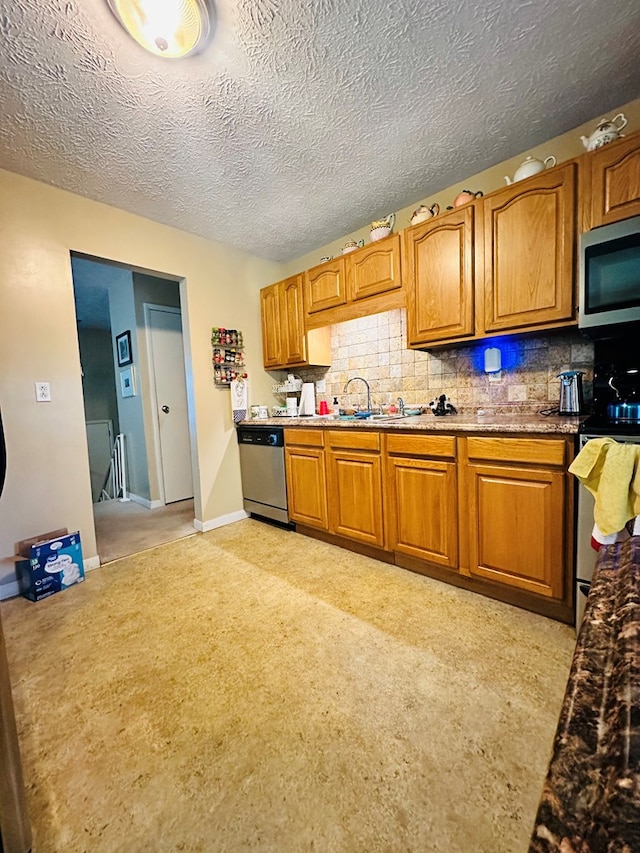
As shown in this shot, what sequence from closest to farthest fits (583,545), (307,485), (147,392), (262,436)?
(583,545) → (307,485) → (262,436) → (147,392)

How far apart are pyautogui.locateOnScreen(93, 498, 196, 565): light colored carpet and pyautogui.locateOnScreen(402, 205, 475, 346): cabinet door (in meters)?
2.50

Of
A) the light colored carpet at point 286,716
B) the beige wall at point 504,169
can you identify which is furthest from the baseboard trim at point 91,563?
the beige wall at point 504,169

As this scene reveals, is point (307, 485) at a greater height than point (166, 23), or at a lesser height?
lesser

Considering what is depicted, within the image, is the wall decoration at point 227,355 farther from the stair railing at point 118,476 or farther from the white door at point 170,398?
the stair railing at point 118,476

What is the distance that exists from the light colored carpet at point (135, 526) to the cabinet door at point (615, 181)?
3.37m

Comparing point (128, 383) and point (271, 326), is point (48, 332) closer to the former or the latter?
point (271, 326)

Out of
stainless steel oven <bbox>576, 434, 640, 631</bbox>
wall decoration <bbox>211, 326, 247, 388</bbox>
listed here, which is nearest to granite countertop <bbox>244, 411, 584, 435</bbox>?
stainless steel oven <bbox>576, 434, 640, 631</bbox>

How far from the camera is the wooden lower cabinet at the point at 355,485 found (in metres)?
2.33

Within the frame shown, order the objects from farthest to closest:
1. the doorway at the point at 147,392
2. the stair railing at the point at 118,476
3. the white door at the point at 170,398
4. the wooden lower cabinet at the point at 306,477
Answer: the stair railing at the point at 118,476 → the white door at the point at 170,398 → the doorway at the point at 147,392 → the wooden lower cabinet at the point at 306,477

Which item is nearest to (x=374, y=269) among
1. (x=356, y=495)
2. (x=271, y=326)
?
(x=271, y=326)

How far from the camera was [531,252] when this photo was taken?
74.1 inches

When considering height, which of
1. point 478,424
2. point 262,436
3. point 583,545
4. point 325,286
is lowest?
point 583,545

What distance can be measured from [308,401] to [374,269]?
130 cm

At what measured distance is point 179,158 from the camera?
2066mm
